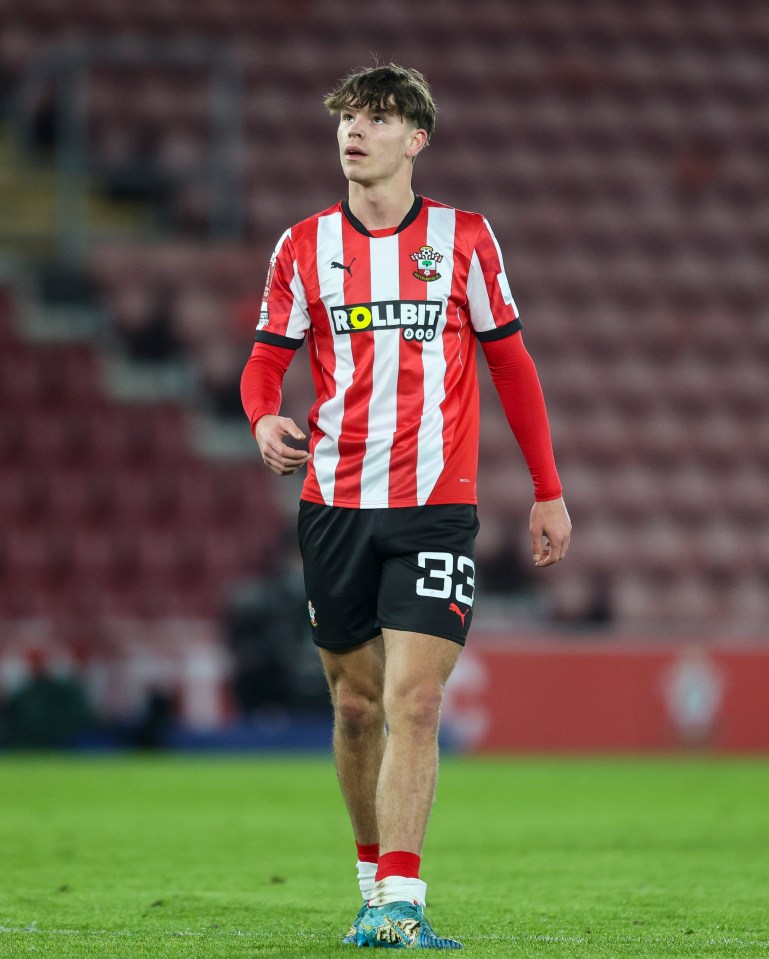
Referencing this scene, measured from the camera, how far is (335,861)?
18.9ft

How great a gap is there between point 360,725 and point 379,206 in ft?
4.07

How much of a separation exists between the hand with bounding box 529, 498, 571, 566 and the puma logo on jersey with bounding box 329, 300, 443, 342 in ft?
1.65

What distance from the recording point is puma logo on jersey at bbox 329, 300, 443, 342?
3951mm

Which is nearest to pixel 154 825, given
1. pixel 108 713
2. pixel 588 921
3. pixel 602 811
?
pixel 602 811

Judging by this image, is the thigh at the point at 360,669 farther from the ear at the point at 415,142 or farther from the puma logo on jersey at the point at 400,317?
the ear at the point at 415,142

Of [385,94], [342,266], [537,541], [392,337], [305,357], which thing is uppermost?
[305,357]

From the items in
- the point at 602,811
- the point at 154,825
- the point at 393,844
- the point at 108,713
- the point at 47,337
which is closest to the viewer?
the point at 393,844

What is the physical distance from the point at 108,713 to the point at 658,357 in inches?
263

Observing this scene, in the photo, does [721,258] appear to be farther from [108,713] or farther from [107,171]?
[108,713]

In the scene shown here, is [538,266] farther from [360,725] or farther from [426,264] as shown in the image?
[360,725]

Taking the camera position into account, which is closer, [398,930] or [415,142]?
[398,930]

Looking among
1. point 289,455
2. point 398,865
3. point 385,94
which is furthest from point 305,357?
point 398,865

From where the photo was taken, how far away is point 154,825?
7.00 metres

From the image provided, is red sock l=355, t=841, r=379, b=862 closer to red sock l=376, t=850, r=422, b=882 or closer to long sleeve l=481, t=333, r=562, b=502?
red sock l=376, t=850, r=422, b=882
